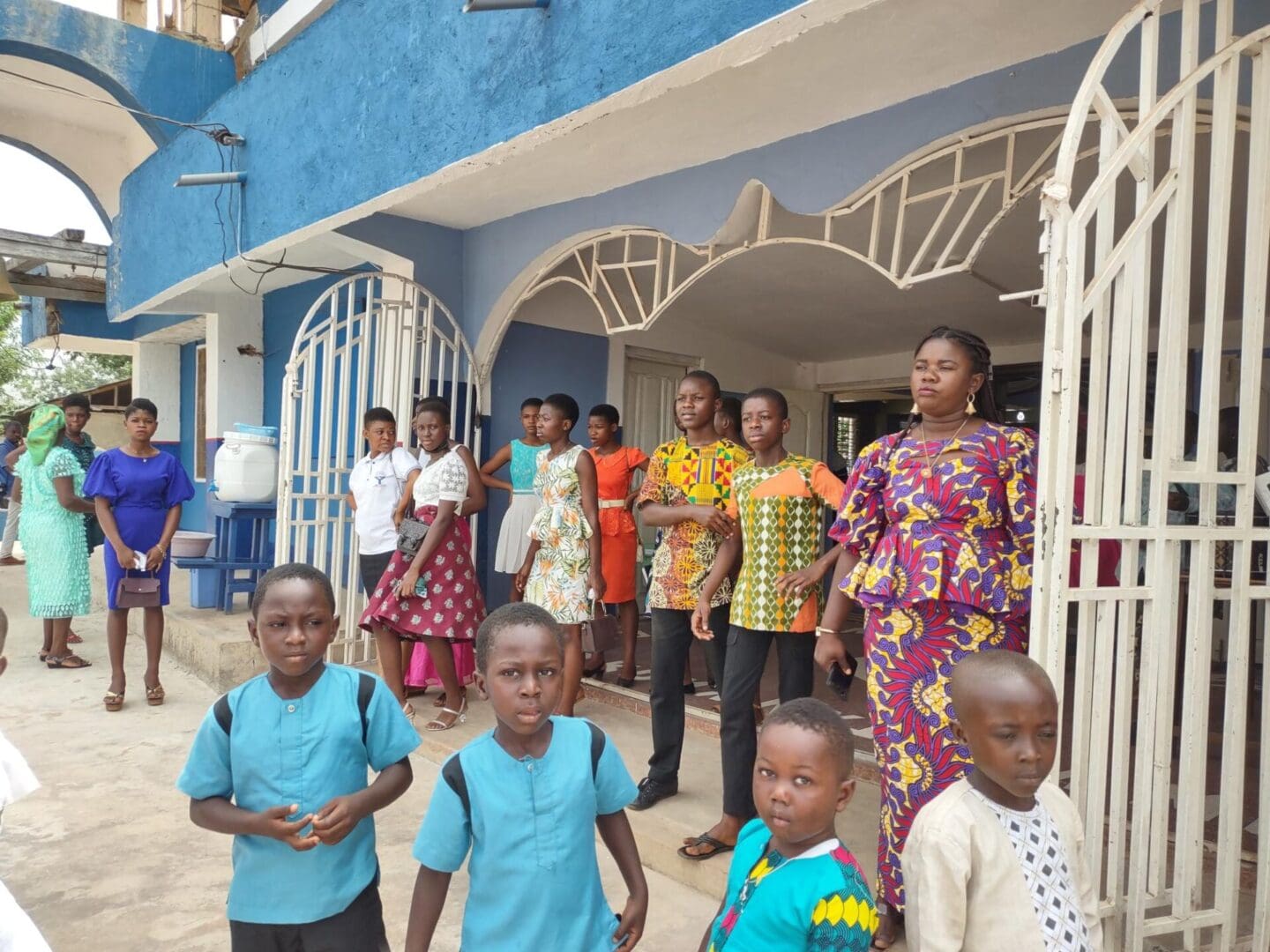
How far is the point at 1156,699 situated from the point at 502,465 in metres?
4.17

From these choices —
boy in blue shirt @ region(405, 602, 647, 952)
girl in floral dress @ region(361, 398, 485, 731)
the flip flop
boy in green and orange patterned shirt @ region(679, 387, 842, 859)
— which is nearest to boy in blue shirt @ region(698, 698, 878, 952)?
boy in blue shirt @ region(405, 602, 647, 952)

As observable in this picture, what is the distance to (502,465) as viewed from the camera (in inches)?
224

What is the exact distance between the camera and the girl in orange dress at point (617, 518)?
4883 mm

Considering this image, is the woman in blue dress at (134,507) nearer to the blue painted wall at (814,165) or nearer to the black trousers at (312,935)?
the blue painted wall at (814,165)

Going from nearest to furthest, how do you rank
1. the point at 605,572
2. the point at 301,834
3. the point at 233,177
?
1. the point at 301,834
2. the point at 605,572
3. the point at 233,177

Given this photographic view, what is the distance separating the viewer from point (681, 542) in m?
3.55

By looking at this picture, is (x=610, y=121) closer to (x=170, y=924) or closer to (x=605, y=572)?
(x=605, y=572)

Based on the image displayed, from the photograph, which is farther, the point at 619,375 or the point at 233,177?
the point at 619,375

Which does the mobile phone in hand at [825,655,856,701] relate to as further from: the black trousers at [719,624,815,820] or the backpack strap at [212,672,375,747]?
the backpack strap at [212,672,375,747]

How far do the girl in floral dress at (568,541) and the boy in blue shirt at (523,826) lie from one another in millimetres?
2211

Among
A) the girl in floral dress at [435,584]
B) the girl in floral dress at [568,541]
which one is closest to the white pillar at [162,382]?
the girl in floral dress at [435,584]

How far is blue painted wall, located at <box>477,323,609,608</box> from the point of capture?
5.87m

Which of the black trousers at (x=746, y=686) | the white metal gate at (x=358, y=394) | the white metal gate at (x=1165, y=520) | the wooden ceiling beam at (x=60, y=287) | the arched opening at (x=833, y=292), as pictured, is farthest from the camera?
the wooden ceiling beam at (x=60, y=287)

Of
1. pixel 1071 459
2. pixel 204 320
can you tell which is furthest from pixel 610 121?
pixel 204 320
